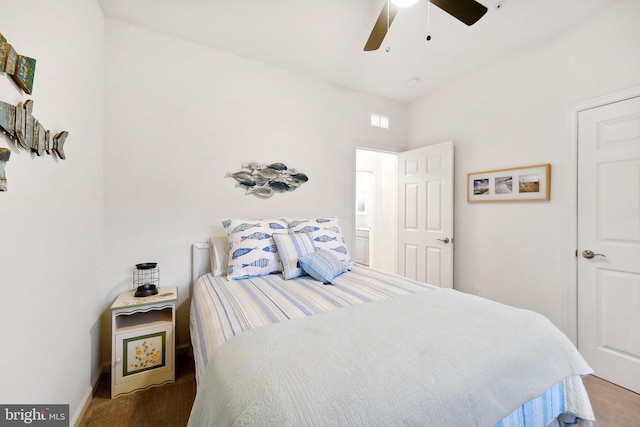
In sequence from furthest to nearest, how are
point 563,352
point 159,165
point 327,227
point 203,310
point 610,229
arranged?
point 327,227 < point 159,165 < point 610,229 < point 203,310 < point 563,352

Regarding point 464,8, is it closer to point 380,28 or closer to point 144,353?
point 380,28

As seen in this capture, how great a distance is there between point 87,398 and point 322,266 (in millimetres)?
1750

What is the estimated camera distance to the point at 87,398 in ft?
5.54

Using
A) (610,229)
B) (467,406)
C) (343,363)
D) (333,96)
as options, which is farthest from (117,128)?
(610,229)

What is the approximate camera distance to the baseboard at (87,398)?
1.53 m

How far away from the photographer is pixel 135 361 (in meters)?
1.81

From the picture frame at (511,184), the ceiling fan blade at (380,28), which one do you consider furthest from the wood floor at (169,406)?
the ceiling fan blade at (380,28)

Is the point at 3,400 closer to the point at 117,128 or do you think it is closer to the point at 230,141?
the point at 117,128

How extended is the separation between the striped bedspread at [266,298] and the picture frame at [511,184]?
5.08 ft

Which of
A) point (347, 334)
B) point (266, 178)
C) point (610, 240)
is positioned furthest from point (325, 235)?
point (610, 240)

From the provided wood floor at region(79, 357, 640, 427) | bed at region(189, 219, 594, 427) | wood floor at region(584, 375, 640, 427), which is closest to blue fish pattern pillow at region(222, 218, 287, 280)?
bed at region(189, 219, 594, 427)

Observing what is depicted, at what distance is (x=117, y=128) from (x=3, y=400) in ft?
6.11

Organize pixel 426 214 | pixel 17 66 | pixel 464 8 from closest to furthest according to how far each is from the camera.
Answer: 1. pixel 17 66
2. pixel 464 8
3. pixel 426 214

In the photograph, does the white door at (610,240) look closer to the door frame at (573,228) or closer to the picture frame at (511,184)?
the door frame at (573,228)
